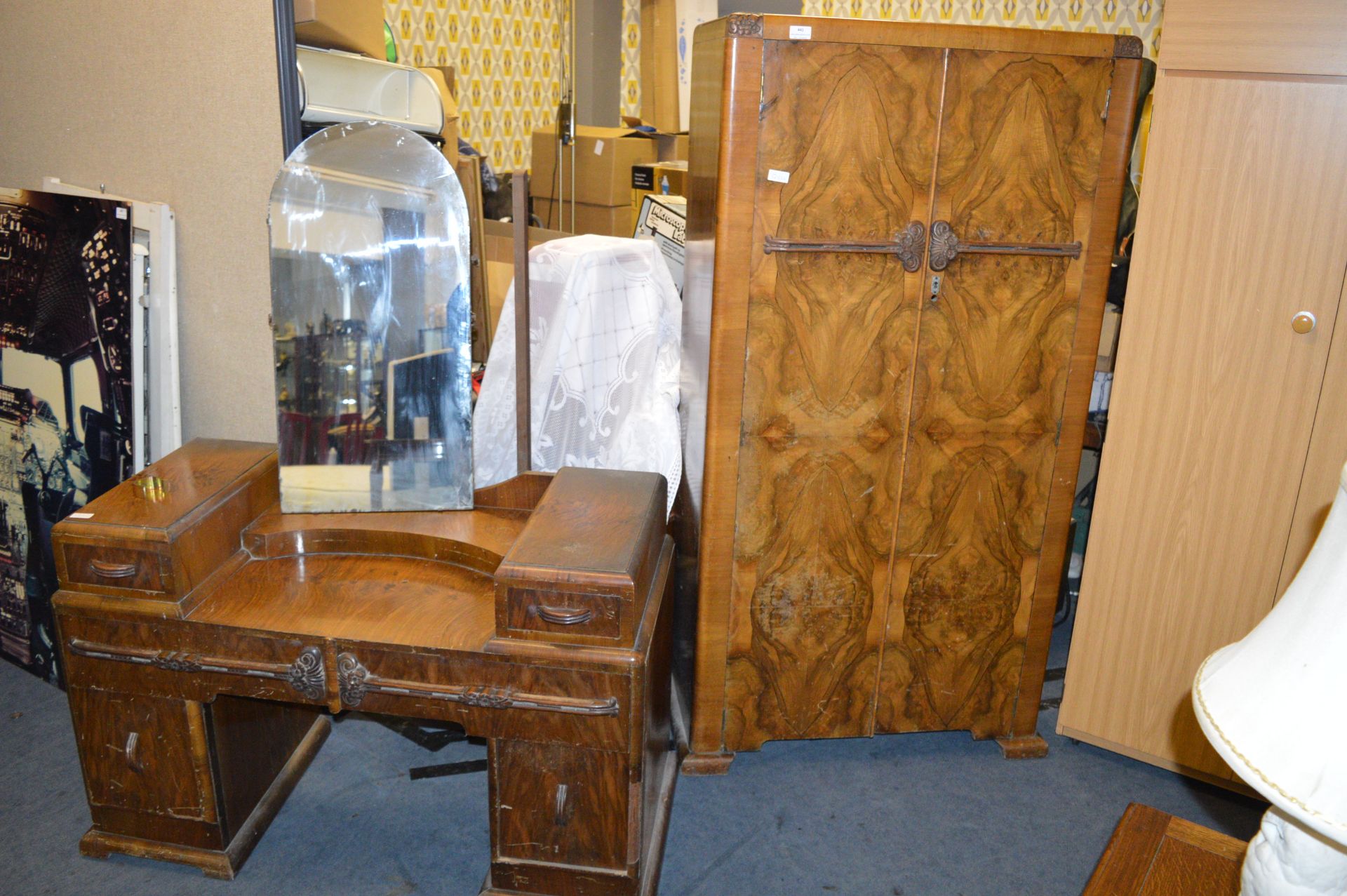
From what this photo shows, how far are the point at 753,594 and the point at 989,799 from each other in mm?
693

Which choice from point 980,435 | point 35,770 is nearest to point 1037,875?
point 980,435

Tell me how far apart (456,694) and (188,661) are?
47 cm

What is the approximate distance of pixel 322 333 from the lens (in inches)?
73.5

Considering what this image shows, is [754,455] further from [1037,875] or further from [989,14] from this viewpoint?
[989,14]

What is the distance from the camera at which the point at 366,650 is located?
1596mm

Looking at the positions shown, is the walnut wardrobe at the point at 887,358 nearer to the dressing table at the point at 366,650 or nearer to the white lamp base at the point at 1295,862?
the dressing table at the point at 366,650

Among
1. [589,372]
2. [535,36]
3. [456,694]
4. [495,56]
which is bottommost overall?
[456,694]

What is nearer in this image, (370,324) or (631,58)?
(370,324)

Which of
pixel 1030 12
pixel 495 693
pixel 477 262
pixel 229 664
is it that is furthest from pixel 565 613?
pixel 1030 12

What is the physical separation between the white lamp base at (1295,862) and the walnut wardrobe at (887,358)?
1152 mm

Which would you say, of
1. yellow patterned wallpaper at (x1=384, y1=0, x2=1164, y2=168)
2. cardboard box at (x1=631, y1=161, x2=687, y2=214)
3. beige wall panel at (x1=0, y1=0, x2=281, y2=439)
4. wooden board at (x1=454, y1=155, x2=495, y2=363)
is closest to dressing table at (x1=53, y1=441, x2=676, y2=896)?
beige wall panel at (x1=0, y1=0, x2=281, y2=439)

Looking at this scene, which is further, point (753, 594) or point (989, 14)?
point (989, 14)

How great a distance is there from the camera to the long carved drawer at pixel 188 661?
5.30 feet

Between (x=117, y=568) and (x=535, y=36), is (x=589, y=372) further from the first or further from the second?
(x=535, y=36)
